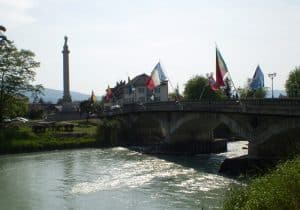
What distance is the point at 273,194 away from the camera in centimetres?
2028

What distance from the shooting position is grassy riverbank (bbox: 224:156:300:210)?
64.1 ft

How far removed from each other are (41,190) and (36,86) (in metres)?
45.9

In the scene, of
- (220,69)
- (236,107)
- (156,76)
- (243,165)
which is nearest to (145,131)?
(156,76)

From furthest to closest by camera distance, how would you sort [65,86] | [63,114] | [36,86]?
[65,86]
[63,114]
[36,86]

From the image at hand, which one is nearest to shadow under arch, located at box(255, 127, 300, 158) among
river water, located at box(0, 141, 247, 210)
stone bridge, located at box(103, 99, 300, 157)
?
stone bridge, located at box(103, 99, 300, 157)

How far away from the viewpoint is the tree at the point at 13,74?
79500 millimetres

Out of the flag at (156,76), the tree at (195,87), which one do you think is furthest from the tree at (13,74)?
the tree at (195,87)

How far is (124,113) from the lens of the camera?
89.7 metres

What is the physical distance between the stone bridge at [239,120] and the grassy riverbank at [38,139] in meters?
9.62

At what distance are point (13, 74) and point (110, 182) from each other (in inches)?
1673

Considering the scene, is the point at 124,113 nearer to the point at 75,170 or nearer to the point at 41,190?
the point at 75,170

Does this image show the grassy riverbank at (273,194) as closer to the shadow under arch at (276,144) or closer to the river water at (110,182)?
the river water at (110,182)

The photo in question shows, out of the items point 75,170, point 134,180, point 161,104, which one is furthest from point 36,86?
point 134,180

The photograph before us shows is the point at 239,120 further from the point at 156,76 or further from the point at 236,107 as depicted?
the point at 156,76
